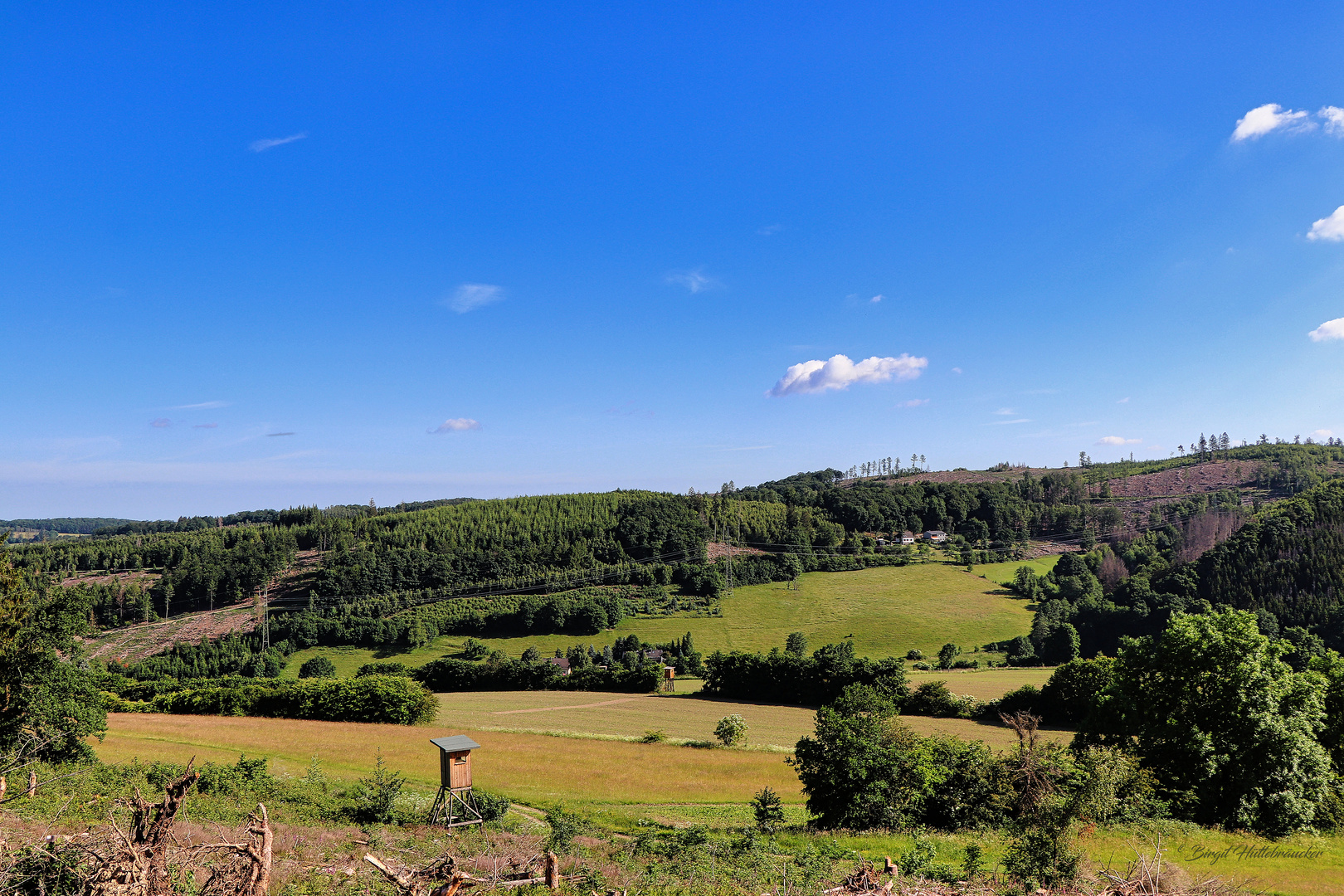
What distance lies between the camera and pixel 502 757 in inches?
1750

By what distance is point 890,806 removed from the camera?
26672mm

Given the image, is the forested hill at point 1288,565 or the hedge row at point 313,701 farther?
the forested hill at point 1288,565

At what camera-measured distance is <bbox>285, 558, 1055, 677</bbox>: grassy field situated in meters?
105

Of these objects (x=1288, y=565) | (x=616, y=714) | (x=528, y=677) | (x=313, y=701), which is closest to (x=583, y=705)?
(x=616, y=714)

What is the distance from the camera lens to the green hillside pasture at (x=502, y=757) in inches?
1423

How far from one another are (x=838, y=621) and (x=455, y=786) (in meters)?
99.0

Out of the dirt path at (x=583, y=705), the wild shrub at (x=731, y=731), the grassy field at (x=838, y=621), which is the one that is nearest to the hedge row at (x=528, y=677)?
the dirt path at (x=583, y=705)

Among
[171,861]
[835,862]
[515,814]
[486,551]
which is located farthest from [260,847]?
[486,551]

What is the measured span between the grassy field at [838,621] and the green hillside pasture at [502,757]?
4933 centimetres

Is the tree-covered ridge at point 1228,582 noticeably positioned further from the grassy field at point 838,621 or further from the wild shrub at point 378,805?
the wild shrub at point 378,805

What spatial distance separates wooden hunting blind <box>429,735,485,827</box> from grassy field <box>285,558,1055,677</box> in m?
79.4

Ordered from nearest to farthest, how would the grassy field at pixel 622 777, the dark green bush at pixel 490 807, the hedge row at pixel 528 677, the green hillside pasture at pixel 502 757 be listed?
the grassy field at pixel 622 777
the dark green bush at pixel 490 807
the green hillside pasture at pixel 502 757
the hedge row at pixel 528 677

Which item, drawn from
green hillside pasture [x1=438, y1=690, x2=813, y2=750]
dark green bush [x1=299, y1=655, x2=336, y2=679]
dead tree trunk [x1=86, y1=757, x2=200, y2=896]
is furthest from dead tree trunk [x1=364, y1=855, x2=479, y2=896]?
dark green bush [x1=299, y1=655, x2=336, y2=679]

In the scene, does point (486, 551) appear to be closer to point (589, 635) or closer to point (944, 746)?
point (589, 635)
